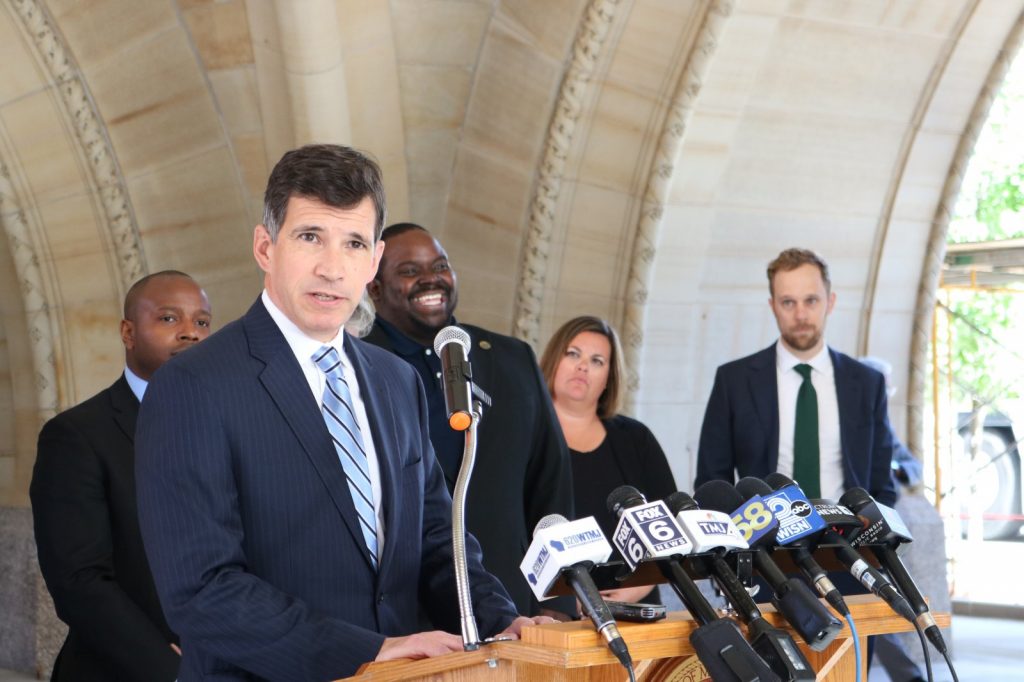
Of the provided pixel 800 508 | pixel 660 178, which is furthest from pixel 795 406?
pixel 800 508

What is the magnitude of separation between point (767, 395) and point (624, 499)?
221cm

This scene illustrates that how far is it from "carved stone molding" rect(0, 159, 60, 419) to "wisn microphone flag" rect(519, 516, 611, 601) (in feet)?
13.6

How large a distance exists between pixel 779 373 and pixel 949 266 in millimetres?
6705

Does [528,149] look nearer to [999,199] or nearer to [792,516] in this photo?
[792,516]

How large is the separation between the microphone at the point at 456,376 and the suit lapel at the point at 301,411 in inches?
10.4

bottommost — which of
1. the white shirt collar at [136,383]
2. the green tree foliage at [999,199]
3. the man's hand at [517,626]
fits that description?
the man's hand at [517,626]

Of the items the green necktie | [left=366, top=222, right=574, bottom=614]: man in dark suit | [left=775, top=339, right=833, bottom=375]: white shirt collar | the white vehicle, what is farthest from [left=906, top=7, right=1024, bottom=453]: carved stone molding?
the white vehicle

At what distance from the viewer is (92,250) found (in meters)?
5.48

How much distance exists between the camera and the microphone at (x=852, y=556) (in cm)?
201

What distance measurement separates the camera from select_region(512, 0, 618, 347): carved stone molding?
5.29 meters

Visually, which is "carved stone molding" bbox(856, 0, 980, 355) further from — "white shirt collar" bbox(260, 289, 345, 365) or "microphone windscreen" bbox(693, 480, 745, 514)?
"white shirt collar" bbox(260, 289, 345, 365)

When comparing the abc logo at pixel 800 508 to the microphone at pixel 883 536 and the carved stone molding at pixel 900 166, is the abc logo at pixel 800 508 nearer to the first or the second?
the microphone at pixel 883 536

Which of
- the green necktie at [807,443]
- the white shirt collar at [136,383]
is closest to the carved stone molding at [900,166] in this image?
the green necktie at [807,443]

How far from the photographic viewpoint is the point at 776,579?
1.95 metres
